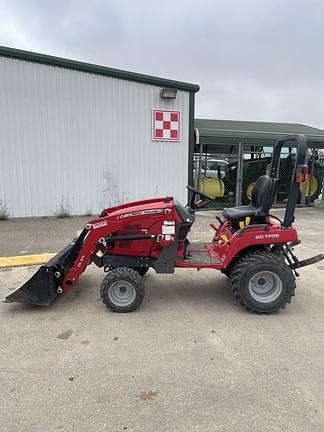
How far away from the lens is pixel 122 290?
3385 millimetres

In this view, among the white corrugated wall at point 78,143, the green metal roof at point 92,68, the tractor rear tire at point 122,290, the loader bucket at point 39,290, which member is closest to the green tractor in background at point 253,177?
the white corrugated wall at point 78,143

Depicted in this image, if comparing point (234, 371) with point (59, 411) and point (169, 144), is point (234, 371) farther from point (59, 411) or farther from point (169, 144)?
point (169, 144)

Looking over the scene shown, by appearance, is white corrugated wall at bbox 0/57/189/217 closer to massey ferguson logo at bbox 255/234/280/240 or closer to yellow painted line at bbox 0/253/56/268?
yellow painted line at bbox 0/253/56/268

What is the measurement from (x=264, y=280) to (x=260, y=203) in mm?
823

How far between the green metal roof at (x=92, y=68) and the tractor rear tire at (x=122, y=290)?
6.69 metres

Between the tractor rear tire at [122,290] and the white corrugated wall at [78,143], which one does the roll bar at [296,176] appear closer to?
the tractor rear tire at [122,290]

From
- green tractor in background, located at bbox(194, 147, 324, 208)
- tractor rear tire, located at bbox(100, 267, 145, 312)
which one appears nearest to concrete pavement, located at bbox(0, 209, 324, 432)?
tractor rear tire, located at bbox(100, 267, 145, 312)

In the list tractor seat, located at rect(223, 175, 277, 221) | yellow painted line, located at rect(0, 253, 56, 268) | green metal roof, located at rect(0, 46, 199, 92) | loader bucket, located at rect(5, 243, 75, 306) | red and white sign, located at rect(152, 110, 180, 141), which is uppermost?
green metal roof, located at rect(0, 46, 199, 92)

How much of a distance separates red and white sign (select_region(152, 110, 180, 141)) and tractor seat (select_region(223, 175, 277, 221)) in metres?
5.82

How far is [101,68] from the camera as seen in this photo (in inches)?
335

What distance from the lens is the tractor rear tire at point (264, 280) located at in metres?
3.31

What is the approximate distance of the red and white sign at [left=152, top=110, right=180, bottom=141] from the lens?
9.21 metres

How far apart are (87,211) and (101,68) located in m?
A: 3.65

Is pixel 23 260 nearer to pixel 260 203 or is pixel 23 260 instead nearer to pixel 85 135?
pixel 260 203
